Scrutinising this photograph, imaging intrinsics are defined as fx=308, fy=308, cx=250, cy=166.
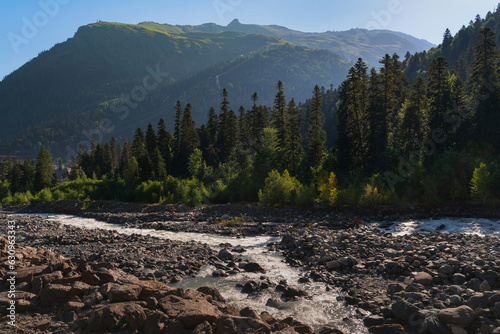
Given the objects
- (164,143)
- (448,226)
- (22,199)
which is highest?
(164,143)

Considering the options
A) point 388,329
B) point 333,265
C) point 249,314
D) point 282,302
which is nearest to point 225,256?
point 333,265

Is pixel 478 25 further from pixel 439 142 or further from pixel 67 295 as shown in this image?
pixel 67 295

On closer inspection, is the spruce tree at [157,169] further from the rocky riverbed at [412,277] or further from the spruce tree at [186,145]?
the rocky riverbed at [412,277]

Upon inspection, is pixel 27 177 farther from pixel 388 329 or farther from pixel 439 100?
pixel 388 329

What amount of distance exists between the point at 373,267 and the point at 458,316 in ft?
16.5

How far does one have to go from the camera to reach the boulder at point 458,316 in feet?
24.7

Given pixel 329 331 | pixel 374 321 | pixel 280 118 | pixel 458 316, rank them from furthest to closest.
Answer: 1. pixel 280 118
2. pixel 374 321
3. pixel 329 331
4. pixel 458 316

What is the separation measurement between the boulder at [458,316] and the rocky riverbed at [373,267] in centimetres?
2

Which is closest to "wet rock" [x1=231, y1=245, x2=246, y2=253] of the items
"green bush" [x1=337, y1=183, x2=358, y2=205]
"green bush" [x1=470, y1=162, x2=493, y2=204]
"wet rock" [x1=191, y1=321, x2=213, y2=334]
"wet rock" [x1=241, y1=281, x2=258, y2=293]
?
"wet rock" [x1=241, y1=281, x2=258, y2=293]

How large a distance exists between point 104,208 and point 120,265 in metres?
36.2

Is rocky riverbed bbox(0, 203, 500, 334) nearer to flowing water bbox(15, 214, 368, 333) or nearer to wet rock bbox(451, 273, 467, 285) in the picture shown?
wet rock bbox(451, 273, 467, 285)

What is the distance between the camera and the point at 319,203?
3056cm

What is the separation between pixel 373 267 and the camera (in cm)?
1259

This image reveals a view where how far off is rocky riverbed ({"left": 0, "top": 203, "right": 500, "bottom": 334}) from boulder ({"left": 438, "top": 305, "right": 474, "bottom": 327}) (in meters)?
0.02
